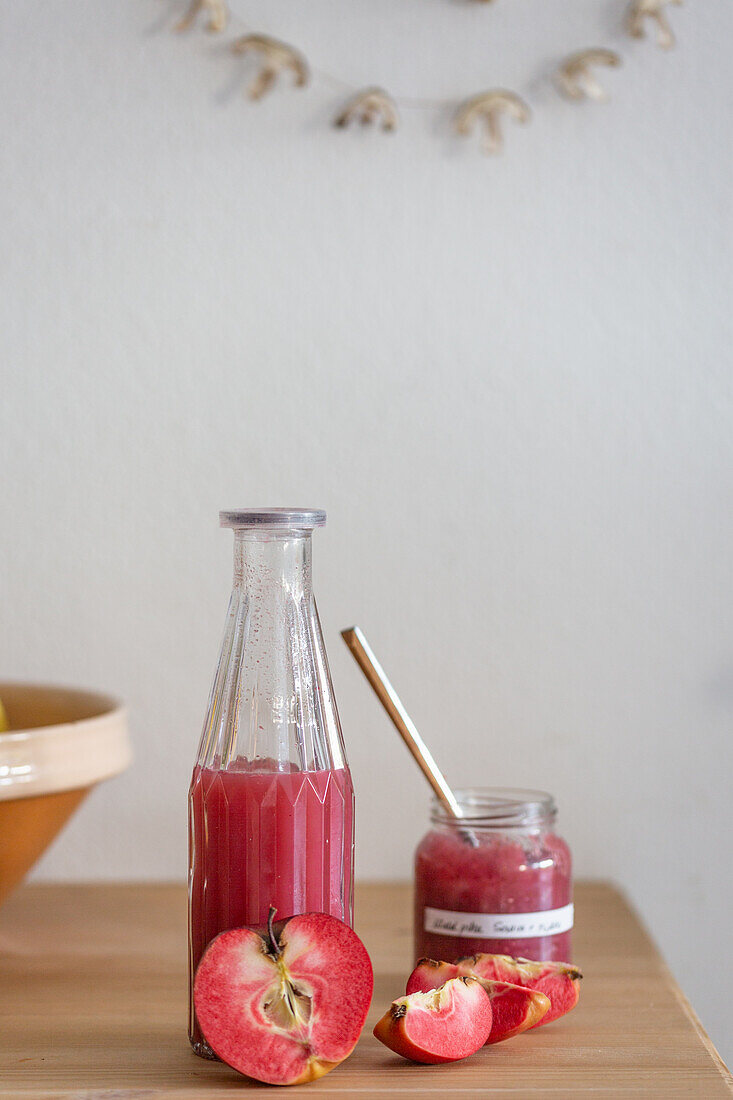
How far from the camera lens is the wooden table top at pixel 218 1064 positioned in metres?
0.52

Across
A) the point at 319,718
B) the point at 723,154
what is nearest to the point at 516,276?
the point at 723,154

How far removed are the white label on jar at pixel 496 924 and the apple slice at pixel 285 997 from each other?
0.13 metres

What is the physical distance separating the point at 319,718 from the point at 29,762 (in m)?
0.19

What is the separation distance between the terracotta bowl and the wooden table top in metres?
0.09

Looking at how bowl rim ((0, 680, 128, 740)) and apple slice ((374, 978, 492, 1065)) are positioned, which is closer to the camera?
apple slice ((374, 978, 492, 1065))

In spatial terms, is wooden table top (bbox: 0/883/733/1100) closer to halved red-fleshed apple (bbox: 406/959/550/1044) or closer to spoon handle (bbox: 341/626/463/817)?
halved red-fleshed apple (bbox: 406/959/550/1044)

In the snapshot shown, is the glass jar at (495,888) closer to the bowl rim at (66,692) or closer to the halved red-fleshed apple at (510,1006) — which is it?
the halved red-fleshed apple at (510,1006)

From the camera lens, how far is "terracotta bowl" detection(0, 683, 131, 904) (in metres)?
0.64

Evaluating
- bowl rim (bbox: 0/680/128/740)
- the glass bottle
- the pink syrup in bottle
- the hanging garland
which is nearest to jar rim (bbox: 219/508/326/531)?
the glass bottle

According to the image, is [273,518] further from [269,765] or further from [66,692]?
[66,692]

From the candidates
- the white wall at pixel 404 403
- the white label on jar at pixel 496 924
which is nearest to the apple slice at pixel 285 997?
the white label on jar at pixel 496 924

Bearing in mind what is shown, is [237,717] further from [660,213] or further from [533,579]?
[660,213]

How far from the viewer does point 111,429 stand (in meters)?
0.92

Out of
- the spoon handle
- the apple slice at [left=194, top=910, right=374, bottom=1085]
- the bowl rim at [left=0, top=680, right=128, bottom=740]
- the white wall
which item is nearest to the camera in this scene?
the apple slice at [left=194, top=910, right=374, bottom=1085]
